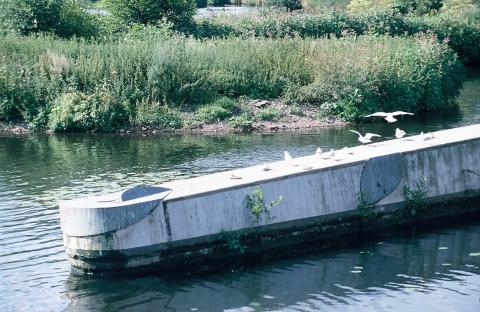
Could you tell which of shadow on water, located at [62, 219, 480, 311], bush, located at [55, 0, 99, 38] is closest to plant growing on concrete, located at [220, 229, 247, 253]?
shadow on water, located at [62, 219, 480, 311]

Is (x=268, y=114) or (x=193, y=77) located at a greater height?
(x=193, y=77)

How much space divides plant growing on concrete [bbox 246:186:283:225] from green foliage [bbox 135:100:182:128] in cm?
1334

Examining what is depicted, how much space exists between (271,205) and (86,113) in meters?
14.2

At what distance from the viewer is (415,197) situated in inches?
723

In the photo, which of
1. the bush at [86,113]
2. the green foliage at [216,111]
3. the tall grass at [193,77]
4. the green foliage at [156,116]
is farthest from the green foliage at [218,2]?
the bush at [86,113]

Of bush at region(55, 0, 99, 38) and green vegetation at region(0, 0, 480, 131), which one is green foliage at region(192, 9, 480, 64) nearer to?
green vegetation at region(0, 0, 480, 131)

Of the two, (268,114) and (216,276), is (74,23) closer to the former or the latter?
(268,114)

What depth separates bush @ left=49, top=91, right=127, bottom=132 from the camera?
95.9 ft

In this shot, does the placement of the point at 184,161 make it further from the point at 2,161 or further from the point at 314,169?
the point at 314,169

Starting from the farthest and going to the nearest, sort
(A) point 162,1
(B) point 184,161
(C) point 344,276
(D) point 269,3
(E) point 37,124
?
1. (D) point 269,3
2. (A) point 162,1
3. (E) point 37,124
4. (B) point 184,161
5. (C) point 344,276

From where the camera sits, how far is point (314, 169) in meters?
17.4

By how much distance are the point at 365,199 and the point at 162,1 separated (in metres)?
24.4

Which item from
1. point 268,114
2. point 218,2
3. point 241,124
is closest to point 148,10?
point 268,114

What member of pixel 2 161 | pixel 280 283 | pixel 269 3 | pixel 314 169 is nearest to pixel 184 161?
pixel 2 161
